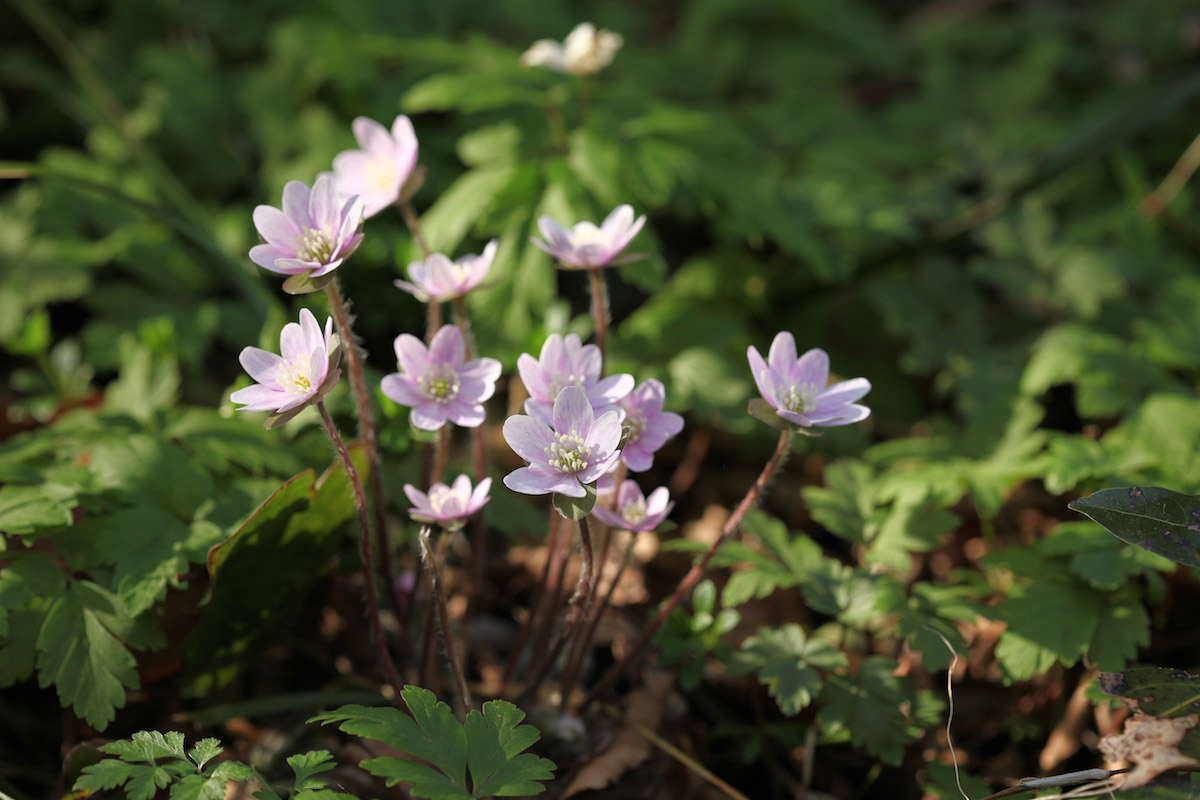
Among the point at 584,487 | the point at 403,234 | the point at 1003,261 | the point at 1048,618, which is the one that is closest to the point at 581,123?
the point at 403,234

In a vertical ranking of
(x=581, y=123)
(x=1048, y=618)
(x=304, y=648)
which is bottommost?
(x=304, y=648)

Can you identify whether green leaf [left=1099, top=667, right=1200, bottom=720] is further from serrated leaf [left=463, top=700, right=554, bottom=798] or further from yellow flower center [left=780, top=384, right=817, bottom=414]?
serrated leaf [left=463, top=700, right=554, bottom=798]

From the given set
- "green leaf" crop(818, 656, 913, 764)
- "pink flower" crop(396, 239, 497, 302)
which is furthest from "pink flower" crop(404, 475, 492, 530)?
"green leaf" crop(818, 656, 913, 764)

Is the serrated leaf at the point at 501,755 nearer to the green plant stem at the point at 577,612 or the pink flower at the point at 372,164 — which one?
the green plant stem at the point at 577,612

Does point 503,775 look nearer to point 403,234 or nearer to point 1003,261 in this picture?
point 403,234

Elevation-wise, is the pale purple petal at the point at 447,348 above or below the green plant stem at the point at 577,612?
above

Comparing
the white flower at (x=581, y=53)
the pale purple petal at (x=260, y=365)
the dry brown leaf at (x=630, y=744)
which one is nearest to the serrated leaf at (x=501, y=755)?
the dry brown leaf at (x=630, y=744)
